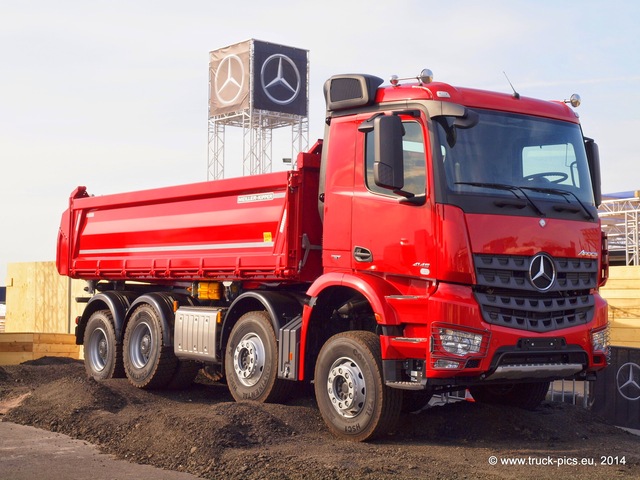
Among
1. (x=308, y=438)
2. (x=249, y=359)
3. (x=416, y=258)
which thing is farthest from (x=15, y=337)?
(x=416, y=258)

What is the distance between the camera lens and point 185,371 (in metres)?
12.7

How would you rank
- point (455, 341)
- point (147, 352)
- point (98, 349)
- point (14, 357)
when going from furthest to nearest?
point (14, 357)
point (98, 349)
point (147, 352)
point (455, 341)

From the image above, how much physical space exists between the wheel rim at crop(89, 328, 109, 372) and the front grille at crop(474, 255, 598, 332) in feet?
24.1

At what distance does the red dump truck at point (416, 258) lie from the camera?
8.45 m

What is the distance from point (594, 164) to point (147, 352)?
6388mm

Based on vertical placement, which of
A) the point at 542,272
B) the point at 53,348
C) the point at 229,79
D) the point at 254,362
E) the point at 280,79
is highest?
the point at 229,79

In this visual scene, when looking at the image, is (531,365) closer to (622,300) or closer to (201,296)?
(201,296)

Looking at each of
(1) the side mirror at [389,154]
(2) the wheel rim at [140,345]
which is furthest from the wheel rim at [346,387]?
(2) the wheel rim at [140,345]

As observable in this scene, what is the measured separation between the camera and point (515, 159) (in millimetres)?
9023

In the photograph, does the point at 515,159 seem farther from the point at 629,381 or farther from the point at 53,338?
the point at 53,338

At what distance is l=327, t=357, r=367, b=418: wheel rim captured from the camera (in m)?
8.96

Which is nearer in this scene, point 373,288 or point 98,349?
point 373,288

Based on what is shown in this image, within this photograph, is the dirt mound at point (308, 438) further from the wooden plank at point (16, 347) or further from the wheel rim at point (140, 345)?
→ the wooden plank at point (16, 347)

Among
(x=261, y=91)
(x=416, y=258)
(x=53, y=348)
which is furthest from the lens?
(x=261, y=91)
